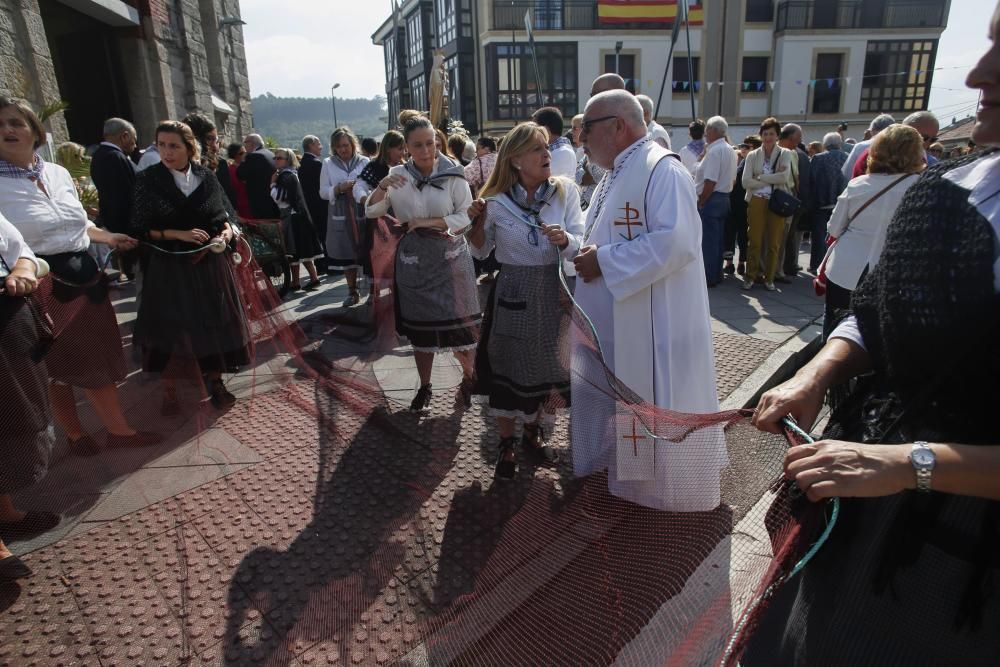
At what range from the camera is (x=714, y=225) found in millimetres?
7895

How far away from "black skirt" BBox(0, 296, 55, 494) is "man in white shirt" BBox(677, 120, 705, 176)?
25.4 feet

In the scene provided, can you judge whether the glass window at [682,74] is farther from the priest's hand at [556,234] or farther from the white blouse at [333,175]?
the priest's hand at [556,234]

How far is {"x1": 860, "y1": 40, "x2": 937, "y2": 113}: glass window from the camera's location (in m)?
31.6

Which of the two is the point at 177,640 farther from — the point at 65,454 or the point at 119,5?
the point at 119,5

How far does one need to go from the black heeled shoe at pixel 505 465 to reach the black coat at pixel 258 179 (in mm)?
6046

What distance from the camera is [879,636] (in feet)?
3.58

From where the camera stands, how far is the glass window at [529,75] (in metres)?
31.8

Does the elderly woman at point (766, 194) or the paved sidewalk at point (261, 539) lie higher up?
the elderly woman at point (766, 194)

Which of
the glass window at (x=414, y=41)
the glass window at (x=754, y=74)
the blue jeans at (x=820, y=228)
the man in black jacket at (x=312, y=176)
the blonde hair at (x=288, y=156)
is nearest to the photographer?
the blue jeans at (x=820, y=228)

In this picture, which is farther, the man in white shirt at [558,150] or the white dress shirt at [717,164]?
the white dress shirt at [717,164]

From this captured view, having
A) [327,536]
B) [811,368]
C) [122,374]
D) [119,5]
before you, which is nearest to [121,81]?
[119,5]

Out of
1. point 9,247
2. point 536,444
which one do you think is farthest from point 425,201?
point 9,247

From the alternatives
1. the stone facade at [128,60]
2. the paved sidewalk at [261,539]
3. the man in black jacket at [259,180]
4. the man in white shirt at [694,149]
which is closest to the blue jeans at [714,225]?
the man in white shirt at [694,149]

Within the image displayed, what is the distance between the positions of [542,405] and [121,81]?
12574mm
